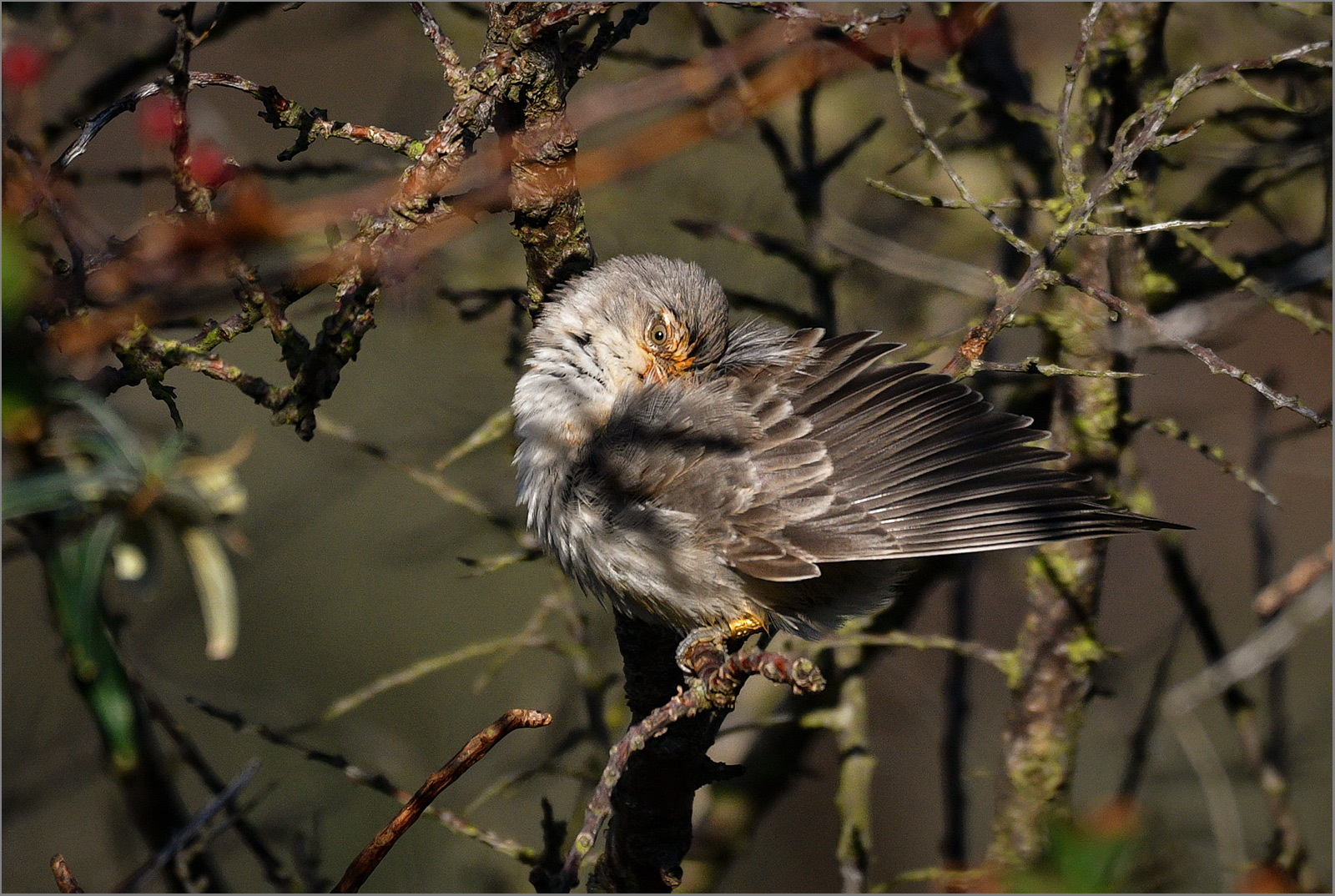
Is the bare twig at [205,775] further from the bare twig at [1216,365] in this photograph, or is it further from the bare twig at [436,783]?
the bare twig at [1216,365]

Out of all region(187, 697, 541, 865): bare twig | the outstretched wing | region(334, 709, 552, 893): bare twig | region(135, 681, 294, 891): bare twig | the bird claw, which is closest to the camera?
region(334, 709, 552, 893): bare twig

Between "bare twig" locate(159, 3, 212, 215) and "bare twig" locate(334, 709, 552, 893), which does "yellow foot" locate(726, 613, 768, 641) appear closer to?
"bare twig" locate(334, 709, 552, 893)

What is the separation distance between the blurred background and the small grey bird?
0.75 meters

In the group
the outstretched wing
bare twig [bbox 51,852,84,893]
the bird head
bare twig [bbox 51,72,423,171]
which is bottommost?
bare twig [bbox 51,852,84,893]

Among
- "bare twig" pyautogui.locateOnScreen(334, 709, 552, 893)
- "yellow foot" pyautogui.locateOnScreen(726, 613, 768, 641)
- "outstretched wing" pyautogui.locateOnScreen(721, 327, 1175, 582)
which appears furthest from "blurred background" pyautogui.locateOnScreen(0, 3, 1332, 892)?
"bare twig" pyautogui.locateOnScreen(334, 709, 552, 893)

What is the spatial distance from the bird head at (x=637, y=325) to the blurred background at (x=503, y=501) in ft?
Result: 1.81

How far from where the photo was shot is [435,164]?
216 cm

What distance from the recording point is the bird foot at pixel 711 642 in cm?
263

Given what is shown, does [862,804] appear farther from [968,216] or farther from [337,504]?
[337,504]

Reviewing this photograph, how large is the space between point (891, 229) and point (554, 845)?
10.5ft

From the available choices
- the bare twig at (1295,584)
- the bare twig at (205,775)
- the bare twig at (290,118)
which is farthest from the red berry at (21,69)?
the bare twig at (1295,584)

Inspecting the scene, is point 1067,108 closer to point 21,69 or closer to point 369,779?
point 21,69

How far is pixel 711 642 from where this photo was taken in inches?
111

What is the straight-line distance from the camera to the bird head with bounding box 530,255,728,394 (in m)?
3.38
